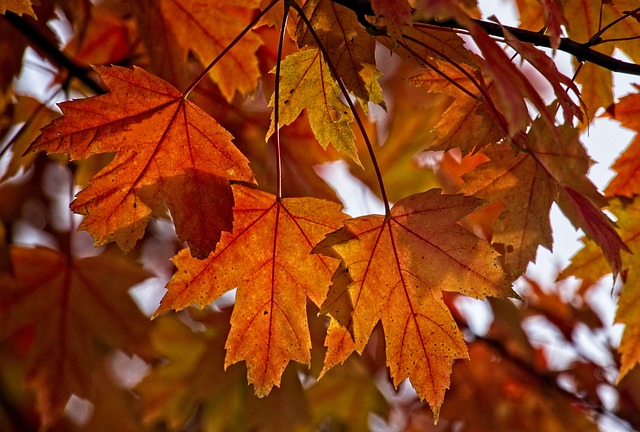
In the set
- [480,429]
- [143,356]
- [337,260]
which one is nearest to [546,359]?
[480,429]

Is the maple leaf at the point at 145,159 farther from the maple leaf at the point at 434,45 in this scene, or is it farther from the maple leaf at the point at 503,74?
the maple leaf at the point at 503,74

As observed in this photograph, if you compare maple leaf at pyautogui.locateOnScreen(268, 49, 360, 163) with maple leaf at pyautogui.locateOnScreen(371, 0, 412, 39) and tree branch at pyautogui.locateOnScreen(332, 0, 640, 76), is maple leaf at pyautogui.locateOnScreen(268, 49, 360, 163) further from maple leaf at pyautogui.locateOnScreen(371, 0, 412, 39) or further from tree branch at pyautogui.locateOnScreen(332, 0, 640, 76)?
maple leaf at pyautogui.locateOnScreen(371, 0, 412, 39)

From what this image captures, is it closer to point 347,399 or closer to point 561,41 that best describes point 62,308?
point 347,399

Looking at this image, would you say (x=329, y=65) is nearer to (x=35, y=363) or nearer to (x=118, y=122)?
(x=118, y=122)

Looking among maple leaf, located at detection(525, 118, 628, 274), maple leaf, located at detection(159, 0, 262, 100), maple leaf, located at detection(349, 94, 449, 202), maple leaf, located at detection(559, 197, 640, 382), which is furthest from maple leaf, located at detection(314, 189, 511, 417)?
maple leaf, located at detection(349, 94, 449, 202)

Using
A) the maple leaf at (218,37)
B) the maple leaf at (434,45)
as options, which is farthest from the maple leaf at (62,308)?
the maple leaf at (434,45)

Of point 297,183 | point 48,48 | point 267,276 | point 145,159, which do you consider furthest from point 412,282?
point 48,48
